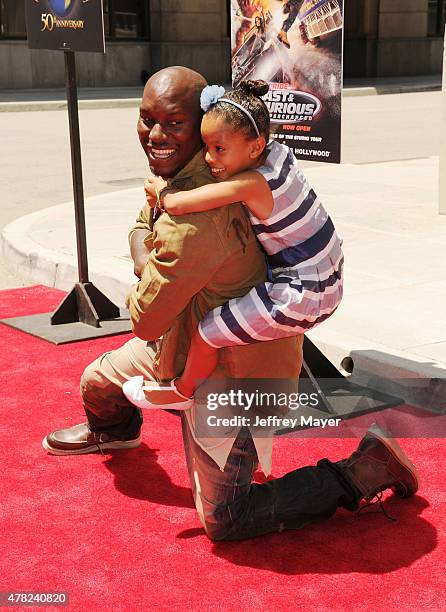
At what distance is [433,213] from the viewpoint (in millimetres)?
9414

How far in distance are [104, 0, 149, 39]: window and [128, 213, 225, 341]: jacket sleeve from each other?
26943 mm

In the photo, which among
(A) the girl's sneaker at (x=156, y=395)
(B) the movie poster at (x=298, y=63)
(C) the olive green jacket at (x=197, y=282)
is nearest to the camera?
(C) the olive green jacket at (x=197, y=282)

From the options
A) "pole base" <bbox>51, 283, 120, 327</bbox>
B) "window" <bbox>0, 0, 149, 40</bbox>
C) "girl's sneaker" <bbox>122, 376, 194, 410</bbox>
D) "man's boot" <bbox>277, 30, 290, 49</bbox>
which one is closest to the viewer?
"girl's sneaker" <bbox>122, 376, 194, 410</bbox>

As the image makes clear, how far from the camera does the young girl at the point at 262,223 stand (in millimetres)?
3406

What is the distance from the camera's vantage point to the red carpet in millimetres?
3344

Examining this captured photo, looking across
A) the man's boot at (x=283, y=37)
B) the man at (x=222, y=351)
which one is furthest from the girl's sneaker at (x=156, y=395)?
the man's boot at (x=283, y=37)

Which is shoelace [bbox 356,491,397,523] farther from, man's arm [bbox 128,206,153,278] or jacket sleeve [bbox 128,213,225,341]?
man's arm [bbox 128,206,153,278]

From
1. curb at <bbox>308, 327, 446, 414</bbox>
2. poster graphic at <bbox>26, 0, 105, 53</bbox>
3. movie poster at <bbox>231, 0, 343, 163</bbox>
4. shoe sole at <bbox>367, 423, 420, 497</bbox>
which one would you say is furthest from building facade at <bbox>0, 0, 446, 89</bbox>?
shoe sole at <bbox>367, 423, 420, 497</bbox>

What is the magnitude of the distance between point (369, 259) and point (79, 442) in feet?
11.8

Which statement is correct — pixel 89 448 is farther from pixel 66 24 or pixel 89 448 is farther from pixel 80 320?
pixel 66 24

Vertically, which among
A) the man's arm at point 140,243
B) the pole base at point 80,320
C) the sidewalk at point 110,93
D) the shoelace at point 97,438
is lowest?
the sidewalk at point 110,93

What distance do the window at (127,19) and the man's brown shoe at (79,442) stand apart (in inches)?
1028

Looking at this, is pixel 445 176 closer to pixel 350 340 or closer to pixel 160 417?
pixel 350 340

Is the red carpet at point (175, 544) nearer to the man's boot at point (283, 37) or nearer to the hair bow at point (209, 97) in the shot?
the hair bow at point (209, 97)
